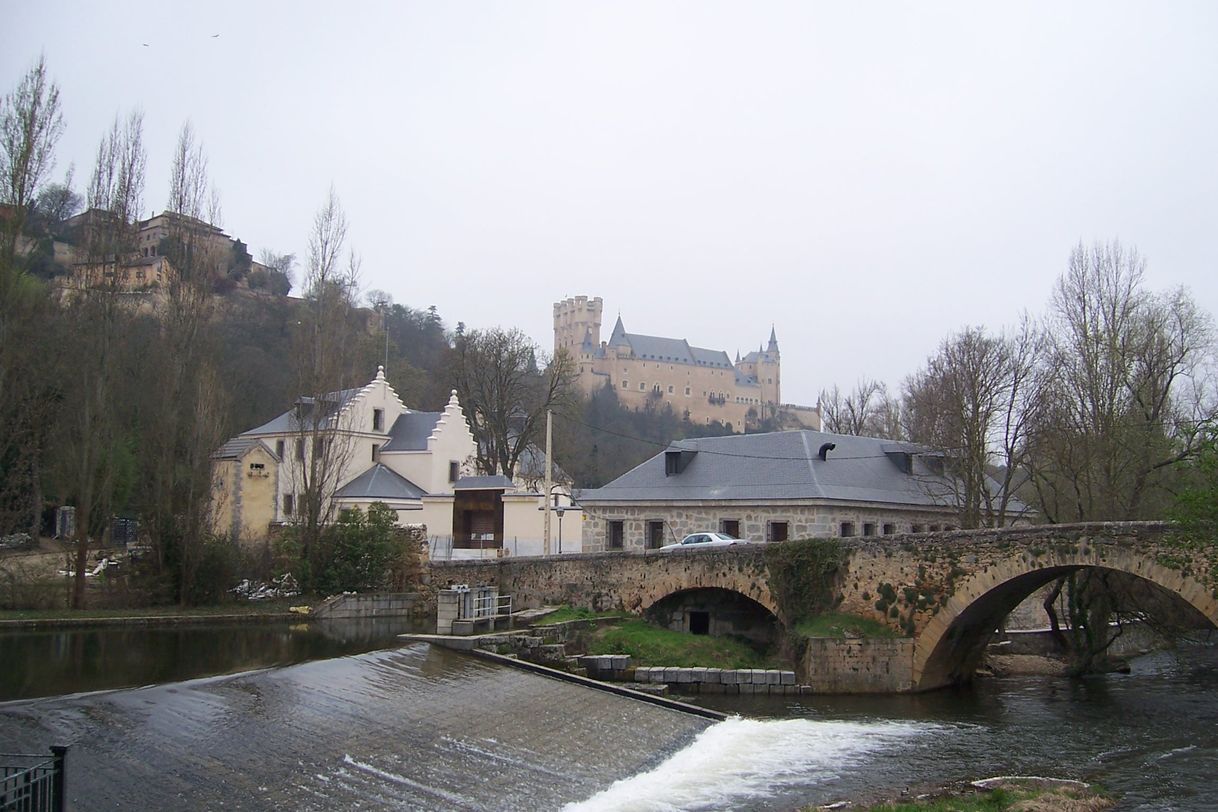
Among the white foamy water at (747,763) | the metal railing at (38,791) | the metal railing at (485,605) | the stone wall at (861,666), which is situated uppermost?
the metal railing at (485,605)

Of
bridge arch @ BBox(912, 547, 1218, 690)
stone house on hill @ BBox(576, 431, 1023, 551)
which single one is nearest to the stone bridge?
bridge arch @ BBox(912, 547, 1218, 690)

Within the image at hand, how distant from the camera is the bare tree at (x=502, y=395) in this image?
5019 centimetres

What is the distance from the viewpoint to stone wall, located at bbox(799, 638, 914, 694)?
22.2 m

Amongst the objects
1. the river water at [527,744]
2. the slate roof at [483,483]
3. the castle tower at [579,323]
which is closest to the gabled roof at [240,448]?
the slate roof at [483,483]

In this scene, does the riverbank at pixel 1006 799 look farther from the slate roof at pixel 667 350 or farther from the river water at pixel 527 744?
the slate roof at pixel 667 350

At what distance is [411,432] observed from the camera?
5012 centimetres

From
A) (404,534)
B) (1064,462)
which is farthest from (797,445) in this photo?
(404,534)

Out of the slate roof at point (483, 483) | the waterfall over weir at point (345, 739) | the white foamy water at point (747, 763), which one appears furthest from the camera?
the slate roof at point (483, 483)

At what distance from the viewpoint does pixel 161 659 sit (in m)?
21.0

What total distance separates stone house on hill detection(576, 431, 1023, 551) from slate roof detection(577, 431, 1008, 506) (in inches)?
1.5

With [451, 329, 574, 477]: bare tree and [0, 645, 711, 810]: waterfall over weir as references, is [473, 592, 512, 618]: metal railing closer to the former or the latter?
[0, 645, 711, 810]: waterfall over weir

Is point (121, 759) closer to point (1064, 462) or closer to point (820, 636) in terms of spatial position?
point (820, 636)

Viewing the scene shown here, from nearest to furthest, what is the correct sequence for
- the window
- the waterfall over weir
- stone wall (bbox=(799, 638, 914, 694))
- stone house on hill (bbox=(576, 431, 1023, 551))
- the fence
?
1. the waterfall over weir
2. stone wall (bbox=(799, 638, 914, 694))
3. stone house on hill (bbox=(576, 431, 1023, 551))
4. the window
5. the fence

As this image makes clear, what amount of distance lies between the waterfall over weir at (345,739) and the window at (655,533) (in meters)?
14.1
